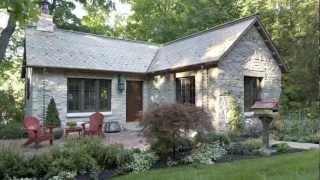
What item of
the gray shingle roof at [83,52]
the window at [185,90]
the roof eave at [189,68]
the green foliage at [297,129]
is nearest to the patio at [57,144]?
the gray shingle roof at [83,52]

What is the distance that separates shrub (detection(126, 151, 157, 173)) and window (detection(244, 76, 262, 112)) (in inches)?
319

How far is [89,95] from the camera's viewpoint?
1641cm

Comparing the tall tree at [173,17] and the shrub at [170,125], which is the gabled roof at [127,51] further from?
the tall tree at [173,17]

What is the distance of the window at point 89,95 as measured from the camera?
15852 millimetres

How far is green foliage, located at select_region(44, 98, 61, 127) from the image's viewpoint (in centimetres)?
1452

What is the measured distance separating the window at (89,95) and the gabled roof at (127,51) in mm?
838

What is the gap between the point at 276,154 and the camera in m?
9.22

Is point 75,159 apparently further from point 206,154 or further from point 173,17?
point 173,17

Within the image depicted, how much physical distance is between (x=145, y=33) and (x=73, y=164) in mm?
24788

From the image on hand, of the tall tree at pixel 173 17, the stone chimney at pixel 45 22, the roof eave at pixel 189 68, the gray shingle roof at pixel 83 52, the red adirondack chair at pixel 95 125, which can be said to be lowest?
the red adirondack chair at pixel 95 125

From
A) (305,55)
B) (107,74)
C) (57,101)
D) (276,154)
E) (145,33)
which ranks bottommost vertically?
(276,154)

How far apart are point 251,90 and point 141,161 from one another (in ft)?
30.6

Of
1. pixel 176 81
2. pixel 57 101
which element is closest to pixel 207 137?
pixel 176 81

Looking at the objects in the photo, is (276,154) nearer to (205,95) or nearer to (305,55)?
(205,95)
